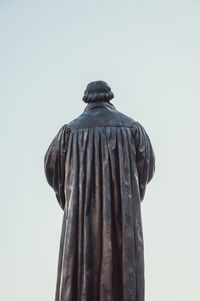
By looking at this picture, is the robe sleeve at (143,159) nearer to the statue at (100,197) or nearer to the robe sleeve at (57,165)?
the statue at (100,197)

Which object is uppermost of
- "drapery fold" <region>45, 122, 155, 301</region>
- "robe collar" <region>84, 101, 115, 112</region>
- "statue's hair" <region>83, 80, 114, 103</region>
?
"statue's hair" <region>83, 80, 114, 103</region>

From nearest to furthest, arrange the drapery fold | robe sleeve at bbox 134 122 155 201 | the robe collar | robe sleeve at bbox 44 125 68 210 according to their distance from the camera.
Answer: the drapery fold
robe sleeve at bbox 134 122 155 201
robe sleeve at bbox 44 125 68 210
the robe collar

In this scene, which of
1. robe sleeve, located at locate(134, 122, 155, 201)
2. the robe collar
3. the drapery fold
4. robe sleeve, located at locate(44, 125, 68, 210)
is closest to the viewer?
the drapery fold

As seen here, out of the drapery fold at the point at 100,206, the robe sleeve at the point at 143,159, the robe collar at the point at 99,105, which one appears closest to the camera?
the drapery fold at the point at 100,206

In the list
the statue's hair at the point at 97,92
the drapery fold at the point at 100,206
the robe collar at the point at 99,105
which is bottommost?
the drapery fold at the point at 100,206

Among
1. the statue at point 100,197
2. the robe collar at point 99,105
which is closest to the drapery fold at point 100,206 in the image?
the statue at point 100,197

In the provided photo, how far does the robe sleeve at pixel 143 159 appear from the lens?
868 cm

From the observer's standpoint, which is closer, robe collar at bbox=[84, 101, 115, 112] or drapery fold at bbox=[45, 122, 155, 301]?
drapery fold at bbox=[45, 122, 155, 301]

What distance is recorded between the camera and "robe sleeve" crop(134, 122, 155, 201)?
868 centimetres

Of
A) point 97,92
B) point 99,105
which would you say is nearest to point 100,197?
point 99,105

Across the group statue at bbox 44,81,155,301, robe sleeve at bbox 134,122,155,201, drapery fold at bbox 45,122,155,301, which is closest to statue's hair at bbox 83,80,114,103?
statue at bbox 44,81,155,301

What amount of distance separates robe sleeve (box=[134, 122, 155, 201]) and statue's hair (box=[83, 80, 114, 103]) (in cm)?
80

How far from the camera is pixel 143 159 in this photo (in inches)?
342

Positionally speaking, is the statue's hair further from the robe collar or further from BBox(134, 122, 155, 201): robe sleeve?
BBox(134, 122, 155, 201): robe sleeve
